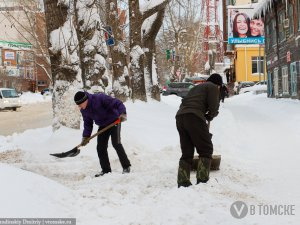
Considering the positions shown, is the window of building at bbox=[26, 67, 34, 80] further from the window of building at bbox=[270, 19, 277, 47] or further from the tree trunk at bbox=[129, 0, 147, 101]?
the tree trunk at bbox=[129, 0, 147, 101]

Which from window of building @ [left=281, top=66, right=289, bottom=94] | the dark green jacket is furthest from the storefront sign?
the dark green jacket

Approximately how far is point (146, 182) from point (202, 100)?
4.58 feet

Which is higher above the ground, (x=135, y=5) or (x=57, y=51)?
(x=135, y=5)

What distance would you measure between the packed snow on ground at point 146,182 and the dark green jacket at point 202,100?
3.07 ft

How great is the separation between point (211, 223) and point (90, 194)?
5.69 ft

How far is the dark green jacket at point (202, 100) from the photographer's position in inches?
218

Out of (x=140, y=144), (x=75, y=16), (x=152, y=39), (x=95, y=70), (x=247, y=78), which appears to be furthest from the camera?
(x=247, y=78)

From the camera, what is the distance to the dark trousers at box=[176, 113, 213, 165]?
5492 mm

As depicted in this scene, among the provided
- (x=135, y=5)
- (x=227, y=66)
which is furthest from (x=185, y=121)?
(x=227, y=66)

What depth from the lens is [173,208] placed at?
4594 millimetres

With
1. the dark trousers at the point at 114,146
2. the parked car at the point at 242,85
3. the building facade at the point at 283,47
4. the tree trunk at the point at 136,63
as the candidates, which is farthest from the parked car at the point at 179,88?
the dark trousers at the point at 114,146

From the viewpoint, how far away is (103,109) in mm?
6758

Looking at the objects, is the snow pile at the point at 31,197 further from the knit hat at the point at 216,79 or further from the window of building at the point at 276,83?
the window of building at the point at 276,83

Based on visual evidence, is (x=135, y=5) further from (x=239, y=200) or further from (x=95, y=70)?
(x=239, y=200)
